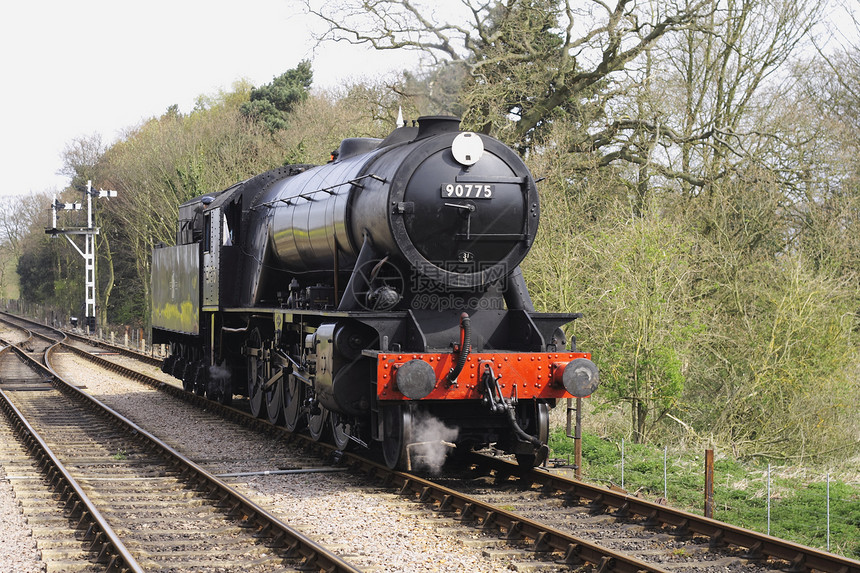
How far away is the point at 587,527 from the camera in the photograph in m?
6.91

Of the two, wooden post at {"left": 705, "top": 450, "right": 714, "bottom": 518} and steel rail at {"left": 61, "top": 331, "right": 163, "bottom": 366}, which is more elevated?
wooden post at {"left": 705, "top": 450, "right": 714, "bottom": 518}

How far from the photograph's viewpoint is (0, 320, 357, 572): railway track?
604cm

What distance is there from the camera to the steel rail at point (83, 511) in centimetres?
582

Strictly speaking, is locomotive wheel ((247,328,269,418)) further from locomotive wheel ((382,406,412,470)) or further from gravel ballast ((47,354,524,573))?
locomotive wheel ((382,406,412,470))

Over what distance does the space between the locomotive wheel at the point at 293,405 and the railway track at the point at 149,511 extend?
5.28 feet

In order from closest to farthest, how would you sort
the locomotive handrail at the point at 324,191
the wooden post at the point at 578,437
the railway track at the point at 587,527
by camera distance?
1. the railway track at the point at 587,527
2. the locomotive handrail at the point at 324,191
3. the wooden post at the point at 578,437

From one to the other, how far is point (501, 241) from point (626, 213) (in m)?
9.80

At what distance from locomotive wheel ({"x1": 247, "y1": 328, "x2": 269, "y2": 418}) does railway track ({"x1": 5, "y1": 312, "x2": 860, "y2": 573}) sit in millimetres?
3776

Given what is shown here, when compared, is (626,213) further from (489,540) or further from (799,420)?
(489,540)

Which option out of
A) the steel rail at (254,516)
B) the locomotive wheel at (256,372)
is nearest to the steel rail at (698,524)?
the steel rail at (254,516)

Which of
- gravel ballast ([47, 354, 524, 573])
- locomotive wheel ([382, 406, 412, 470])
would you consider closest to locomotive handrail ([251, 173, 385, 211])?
locomotive wheel ([382, 406, 412, 470])

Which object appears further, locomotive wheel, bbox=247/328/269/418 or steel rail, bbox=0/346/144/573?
locomotive wheel, bbox=247/328/269/418

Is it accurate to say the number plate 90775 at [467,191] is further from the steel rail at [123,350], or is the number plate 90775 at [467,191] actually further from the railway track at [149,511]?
the steel rail at [123,350]

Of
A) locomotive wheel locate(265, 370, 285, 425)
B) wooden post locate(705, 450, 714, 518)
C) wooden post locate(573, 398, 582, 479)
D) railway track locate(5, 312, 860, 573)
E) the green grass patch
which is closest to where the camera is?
railway track locate(5, 312, 860, 573)
